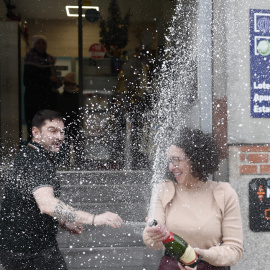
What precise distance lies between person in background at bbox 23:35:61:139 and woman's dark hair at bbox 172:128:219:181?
4619mm

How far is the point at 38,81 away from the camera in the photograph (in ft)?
24.4

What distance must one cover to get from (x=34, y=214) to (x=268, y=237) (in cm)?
220

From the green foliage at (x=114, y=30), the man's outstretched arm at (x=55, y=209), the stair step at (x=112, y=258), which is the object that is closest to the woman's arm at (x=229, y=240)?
the man's outstretched arm at (x=55, y=209)

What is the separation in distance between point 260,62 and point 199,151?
1.42 meters

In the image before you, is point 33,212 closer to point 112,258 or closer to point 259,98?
point 112,258

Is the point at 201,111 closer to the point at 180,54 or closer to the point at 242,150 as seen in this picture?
the point at 242,150

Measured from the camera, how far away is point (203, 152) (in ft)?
10.2

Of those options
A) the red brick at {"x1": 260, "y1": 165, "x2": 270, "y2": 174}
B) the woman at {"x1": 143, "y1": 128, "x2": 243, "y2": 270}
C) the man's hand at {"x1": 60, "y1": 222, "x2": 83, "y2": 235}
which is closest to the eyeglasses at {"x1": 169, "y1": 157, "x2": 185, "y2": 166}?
the woman at {"x1": 143, "y1": 128, "x2": 243, "y2": 270}

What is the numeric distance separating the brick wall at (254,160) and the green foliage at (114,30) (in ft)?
13.1

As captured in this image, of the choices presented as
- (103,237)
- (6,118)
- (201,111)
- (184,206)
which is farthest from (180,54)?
(6,118)

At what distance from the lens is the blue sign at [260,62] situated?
402 cm

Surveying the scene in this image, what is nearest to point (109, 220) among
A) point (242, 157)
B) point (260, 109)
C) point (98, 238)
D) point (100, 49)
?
point (242, 157)

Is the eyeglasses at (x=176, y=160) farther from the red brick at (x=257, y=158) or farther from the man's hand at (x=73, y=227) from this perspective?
the red brick at (x=257, y=158)

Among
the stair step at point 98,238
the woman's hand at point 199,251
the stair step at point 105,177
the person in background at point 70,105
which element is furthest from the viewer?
the person in background at point 70,105
